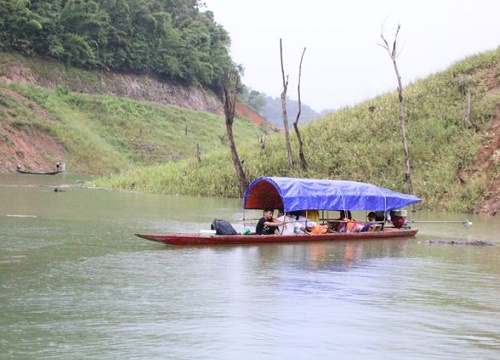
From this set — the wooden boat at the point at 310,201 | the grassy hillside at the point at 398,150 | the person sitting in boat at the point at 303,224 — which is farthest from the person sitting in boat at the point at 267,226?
the grassy hillside at the point at 398,150

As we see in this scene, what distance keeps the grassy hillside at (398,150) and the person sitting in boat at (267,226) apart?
15057 millimetres

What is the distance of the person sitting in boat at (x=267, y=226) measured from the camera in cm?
2114

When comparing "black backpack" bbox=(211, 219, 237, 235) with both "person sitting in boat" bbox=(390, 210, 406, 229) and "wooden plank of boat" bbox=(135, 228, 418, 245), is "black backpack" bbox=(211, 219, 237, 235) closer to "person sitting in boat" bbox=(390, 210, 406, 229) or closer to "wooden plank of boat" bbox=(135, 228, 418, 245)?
"wooden plank of boat" bbox=(135, 228, 418, 245)

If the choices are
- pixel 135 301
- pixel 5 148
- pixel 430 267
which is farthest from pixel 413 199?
pixel 5 148

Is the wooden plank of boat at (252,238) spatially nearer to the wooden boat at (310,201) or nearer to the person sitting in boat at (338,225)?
the wooden boat at (310,201)

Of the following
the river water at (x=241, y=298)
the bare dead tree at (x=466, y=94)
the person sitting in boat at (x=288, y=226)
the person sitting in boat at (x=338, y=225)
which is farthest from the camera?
the bare dead tree at (x=466, y=94)

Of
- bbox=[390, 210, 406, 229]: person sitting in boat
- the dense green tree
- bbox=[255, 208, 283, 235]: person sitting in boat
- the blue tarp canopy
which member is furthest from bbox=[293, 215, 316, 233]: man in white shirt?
the dense green tree

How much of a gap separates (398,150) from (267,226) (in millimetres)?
20959

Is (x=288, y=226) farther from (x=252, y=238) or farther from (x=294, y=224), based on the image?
(x=252, y=238)

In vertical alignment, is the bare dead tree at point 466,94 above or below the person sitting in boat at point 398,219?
above

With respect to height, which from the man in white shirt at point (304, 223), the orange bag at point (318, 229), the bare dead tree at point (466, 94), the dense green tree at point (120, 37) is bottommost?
the orange bag at point (318, 229)

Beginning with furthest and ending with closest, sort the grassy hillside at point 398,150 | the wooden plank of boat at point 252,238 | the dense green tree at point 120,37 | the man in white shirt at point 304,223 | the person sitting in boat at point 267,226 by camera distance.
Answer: the dense green tree at point 120,37 < the grassy hillside at point 398,150 < the man in white shirt at point 304,223 < the person sitting in boat at point 267,226 < the wooden plank of boat at point 252,238

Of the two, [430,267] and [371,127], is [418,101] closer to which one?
[371,127]

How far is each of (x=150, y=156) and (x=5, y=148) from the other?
16.6m
